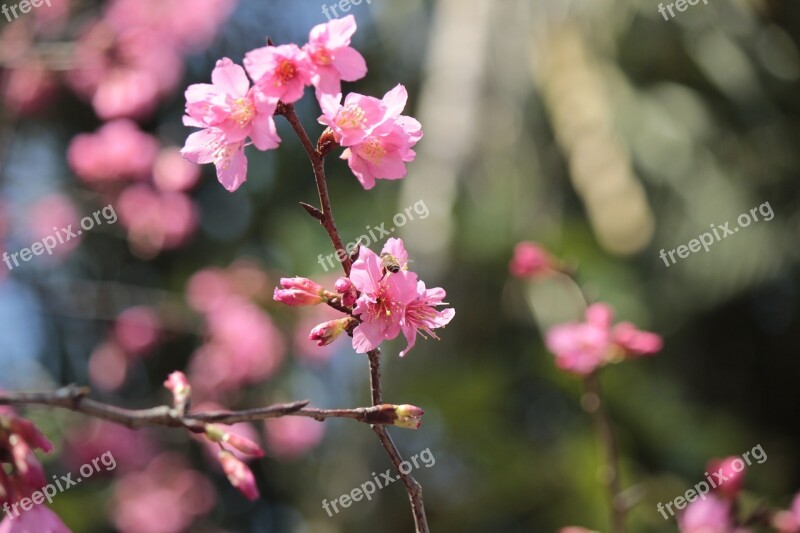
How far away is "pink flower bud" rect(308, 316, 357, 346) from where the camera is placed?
2.81 feet

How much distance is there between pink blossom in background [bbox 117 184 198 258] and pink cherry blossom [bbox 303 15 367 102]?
104 inches

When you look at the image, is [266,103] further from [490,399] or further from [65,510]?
[490,399]

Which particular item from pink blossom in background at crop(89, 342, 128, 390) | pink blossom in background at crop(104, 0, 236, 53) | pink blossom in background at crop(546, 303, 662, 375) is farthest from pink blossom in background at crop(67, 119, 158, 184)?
pink blossom in background at crop(546, 303, 662, 375)

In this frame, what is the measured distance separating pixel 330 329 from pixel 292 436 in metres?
2.84

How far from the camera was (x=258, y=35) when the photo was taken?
165 inches

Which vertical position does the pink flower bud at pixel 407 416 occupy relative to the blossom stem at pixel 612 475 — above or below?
above

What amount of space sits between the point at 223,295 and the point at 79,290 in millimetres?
585

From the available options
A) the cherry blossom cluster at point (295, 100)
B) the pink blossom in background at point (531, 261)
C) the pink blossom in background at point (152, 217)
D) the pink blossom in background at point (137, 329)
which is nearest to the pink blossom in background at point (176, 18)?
the pink blossom in background at point (152, 217)

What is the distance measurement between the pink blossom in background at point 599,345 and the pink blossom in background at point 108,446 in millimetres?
2002

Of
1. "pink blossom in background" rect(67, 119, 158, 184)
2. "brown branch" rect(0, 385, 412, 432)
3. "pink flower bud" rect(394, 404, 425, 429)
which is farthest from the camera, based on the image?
"pink blossom in background" rect(67, 119, 158, 184)

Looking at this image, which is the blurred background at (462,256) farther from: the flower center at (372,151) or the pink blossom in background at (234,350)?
the flower center at (372,151)

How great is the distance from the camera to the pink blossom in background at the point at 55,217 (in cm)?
321

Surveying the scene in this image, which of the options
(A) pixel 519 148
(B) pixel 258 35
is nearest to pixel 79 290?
(B) pixel 258 35

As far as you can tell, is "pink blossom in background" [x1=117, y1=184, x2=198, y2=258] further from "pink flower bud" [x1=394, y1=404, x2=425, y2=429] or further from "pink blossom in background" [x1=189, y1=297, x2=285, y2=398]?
"pink flower bud" [x1=394, y1=404, x2=425, y2=429]
